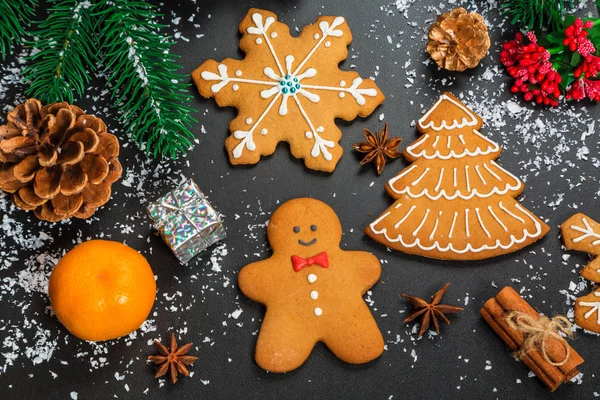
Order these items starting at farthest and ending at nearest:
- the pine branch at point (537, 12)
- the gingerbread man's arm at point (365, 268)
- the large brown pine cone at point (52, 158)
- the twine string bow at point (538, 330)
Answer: the pine branch at point (537, 12), the gingerbread man's arm at point (365, 268), the twine string bow at point (538, 330), the large brown pine cone at point (52, 158)

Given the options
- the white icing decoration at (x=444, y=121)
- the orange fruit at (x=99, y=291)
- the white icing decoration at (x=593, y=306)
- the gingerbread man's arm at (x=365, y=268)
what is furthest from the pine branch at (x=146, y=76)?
the white icing decoration at (x=593, y=306)

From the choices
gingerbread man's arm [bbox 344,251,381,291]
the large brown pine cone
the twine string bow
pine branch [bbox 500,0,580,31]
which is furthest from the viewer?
pine branch [bbox 500,0,580,31]

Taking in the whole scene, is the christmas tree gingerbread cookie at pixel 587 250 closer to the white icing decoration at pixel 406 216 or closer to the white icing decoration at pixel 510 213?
the white icing decoration at pixel 510 213

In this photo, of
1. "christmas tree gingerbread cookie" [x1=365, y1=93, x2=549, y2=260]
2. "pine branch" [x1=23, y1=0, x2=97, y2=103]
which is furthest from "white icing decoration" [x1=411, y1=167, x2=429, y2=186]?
"pine branch" [x1=23, y1=0, x2=97, y2=103]

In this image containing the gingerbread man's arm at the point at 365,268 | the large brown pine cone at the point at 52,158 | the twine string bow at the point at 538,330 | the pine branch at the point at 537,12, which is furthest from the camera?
the pine branch at the point at 537,12

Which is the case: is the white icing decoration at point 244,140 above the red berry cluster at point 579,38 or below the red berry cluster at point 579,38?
below

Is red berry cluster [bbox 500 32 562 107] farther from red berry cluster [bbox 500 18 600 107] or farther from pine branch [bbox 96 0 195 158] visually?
pine branch [bbox 96 0 195 158]

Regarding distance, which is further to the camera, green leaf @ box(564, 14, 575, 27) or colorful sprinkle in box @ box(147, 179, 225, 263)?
green leaf @ box(564, 14, 575, 27)
